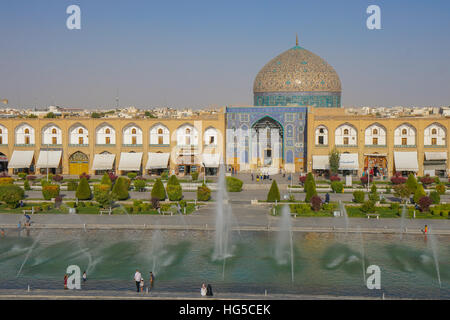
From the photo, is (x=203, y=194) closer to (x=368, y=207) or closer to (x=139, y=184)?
(x=139, y=184)

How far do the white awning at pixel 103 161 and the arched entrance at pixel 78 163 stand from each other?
1.19 meters

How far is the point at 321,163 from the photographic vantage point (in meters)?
47.7

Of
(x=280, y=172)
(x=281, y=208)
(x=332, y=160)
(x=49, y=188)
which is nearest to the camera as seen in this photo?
(x=281, y=208)

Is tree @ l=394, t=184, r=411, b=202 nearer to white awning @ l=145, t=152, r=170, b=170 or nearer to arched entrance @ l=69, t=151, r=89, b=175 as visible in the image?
white awning @ l=145, t=152, r=170, b=170

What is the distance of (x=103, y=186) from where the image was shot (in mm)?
32094

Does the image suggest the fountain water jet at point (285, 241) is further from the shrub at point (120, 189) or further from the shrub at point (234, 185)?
the shrub at point (120, 189)

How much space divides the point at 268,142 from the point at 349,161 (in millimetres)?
7025

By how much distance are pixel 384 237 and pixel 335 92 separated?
3033cm

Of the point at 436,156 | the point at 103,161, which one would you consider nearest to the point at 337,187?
the point at 436,156

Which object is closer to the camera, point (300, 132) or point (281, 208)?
point (281, 208)

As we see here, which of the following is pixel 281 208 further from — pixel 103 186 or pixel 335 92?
pixel 335 92
